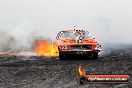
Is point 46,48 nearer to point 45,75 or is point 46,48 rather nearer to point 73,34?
point 73,34

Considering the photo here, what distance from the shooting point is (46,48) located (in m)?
22.4

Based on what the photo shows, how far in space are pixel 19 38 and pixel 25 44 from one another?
583 millimetres

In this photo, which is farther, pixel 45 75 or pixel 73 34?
pixel 73 34

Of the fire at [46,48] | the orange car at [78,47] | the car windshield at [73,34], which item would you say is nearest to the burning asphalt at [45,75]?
the orange car at [78,47]

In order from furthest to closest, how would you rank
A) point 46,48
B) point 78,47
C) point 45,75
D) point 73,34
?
point 46,48 < point 73,34 < point 78,47 < point 45,75

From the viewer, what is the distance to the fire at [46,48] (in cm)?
2133

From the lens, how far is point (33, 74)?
44.1 feet

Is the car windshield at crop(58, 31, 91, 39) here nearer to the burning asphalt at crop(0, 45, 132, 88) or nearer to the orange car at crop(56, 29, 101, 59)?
the orange car at crop(56, 29, 101, 59)

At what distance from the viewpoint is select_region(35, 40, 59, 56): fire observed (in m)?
21.3

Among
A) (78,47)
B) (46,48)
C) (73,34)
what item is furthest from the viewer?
(46,48)

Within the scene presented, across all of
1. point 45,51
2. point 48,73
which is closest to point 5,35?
point 45,51

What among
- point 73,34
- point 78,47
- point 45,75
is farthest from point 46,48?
point 45,75

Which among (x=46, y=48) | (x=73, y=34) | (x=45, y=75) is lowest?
(x=45, y=75)

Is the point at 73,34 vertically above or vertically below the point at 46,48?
above
